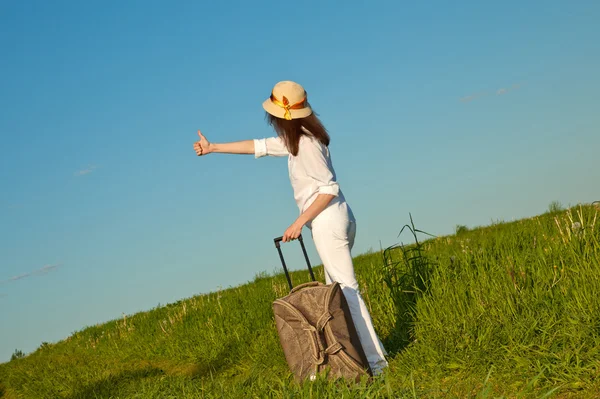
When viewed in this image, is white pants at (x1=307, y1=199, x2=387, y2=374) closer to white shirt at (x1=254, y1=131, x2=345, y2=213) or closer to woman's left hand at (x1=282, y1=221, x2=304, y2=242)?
white shirt at (x1=254, y1=131, x2=345, y2=213)

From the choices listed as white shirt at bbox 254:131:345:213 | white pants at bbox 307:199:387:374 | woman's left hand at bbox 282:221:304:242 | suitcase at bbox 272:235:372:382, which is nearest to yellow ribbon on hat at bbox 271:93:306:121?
white shirt at bbox 254:131:345:213

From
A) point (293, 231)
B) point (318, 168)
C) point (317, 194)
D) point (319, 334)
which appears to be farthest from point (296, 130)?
point (319, 334)

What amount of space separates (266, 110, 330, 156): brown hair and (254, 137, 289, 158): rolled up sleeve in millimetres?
173

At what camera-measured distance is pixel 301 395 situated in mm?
4727

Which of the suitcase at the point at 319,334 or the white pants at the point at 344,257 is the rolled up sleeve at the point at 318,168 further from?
the suitcase at the point at 319,334

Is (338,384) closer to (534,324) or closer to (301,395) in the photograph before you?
(301,395)

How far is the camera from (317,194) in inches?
237

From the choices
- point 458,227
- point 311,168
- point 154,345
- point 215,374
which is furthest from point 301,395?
point 458,227

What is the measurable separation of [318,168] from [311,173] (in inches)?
3.2

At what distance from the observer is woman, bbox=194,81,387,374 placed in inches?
237

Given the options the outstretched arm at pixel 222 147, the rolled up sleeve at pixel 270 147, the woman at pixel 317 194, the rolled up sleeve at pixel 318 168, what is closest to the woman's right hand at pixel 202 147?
the outstretched arm at pixel 222 147

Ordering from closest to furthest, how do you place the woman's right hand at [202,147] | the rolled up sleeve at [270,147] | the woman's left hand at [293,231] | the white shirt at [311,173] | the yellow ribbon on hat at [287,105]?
the woman's left hand at [293,231] → the white shirt at [311,173] → the yellow ribbon on hat at [287,105] → the rolled up sleeve at [270,147] → the woman's right hand at [202,147]

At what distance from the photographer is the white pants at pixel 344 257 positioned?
6.12 m

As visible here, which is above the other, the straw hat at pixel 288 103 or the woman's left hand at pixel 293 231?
the straw hat at pixel 288 103
